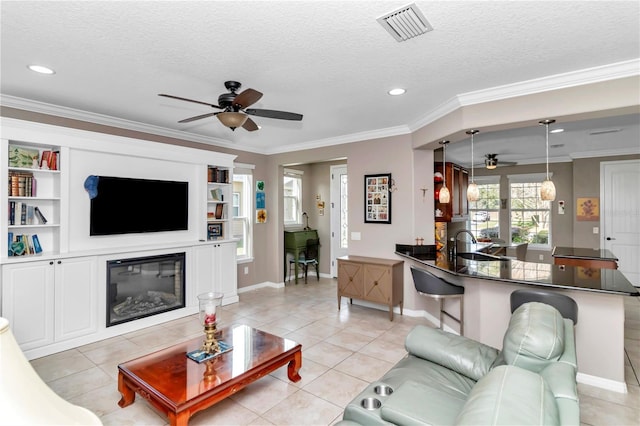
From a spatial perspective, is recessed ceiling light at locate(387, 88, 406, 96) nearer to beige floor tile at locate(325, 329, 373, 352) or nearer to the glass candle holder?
the glass candle holder

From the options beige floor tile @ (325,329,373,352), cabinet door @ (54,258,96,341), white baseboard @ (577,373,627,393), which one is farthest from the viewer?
beige floor tile @ (325,329,373,352)

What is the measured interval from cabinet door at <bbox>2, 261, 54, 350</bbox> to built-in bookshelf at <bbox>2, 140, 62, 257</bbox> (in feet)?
0.93

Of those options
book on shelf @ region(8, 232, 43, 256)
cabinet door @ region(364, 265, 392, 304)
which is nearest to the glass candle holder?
book on shelf @ region(8, 232, 43, 256)

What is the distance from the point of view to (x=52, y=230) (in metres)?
3.86

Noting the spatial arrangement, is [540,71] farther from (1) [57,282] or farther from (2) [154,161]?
(1) [57,282]

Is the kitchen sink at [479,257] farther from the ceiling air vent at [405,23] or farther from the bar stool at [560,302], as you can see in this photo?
the ceiling air vent at [405,23]

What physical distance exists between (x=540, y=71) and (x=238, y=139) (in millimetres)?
4222

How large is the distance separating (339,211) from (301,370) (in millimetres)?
4286

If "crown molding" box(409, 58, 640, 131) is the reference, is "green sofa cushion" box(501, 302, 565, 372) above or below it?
below

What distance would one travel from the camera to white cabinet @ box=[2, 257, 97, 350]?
10.7 ft

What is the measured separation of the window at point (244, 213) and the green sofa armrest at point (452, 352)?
422 centimetres

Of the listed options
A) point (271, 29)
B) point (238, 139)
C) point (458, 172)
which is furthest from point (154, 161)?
point (458, 172)

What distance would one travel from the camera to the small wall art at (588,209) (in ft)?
21.2

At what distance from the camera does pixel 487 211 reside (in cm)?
808
